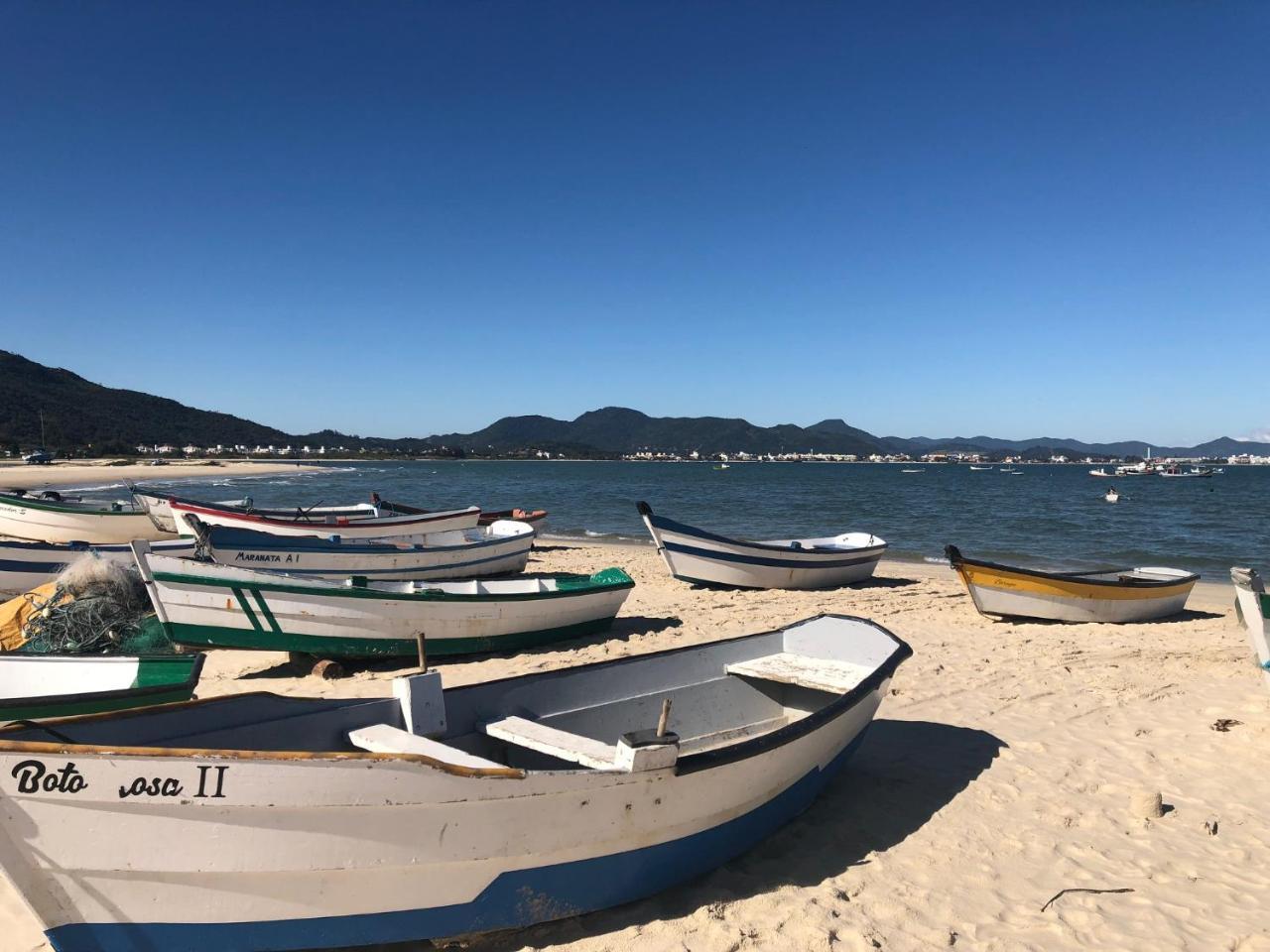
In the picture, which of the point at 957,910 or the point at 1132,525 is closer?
the point at 957,910

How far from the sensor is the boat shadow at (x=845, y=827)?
4.43 m

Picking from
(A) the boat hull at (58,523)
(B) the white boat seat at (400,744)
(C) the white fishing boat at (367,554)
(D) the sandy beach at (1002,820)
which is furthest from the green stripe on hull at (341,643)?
(A) the boat hull at (58,523)

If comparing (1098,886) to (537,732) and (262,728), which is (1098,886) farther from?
(262,728)

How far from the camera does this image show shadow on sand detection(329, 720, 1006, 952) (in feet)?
14.5

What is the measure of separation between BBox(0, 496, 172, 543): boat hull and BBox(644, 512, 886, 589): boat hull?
48.8 feet

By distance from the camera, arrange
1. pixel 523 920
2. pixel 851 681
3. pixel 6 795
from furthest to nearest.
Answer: pixel 851 681
pixel 523 920
pixel 6 795

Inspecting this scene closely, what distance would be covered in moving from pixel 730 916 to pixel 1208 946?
112 inches

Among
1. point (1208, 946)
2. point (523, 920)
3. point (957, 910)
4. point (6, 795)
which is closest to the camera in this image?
point (6, 795)

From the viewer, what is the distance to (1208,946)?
448 centimetres

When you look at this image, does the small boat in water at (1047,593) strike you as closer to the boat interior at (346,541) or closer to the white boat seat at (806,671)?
the white boat seat at (806,671)

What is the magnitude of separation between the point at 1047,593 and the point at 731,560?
19.2ft

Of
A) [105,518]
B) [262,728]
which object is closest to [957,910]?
[262,728]

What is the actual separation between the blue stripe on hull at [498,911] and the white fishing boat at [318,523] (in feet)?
45.8

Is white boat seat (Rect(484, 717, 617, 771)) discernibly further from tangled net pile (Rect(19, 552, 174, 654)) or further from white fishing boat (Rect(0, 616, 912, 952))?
tangled net pile (Rect(19, 552, 174, 654))
